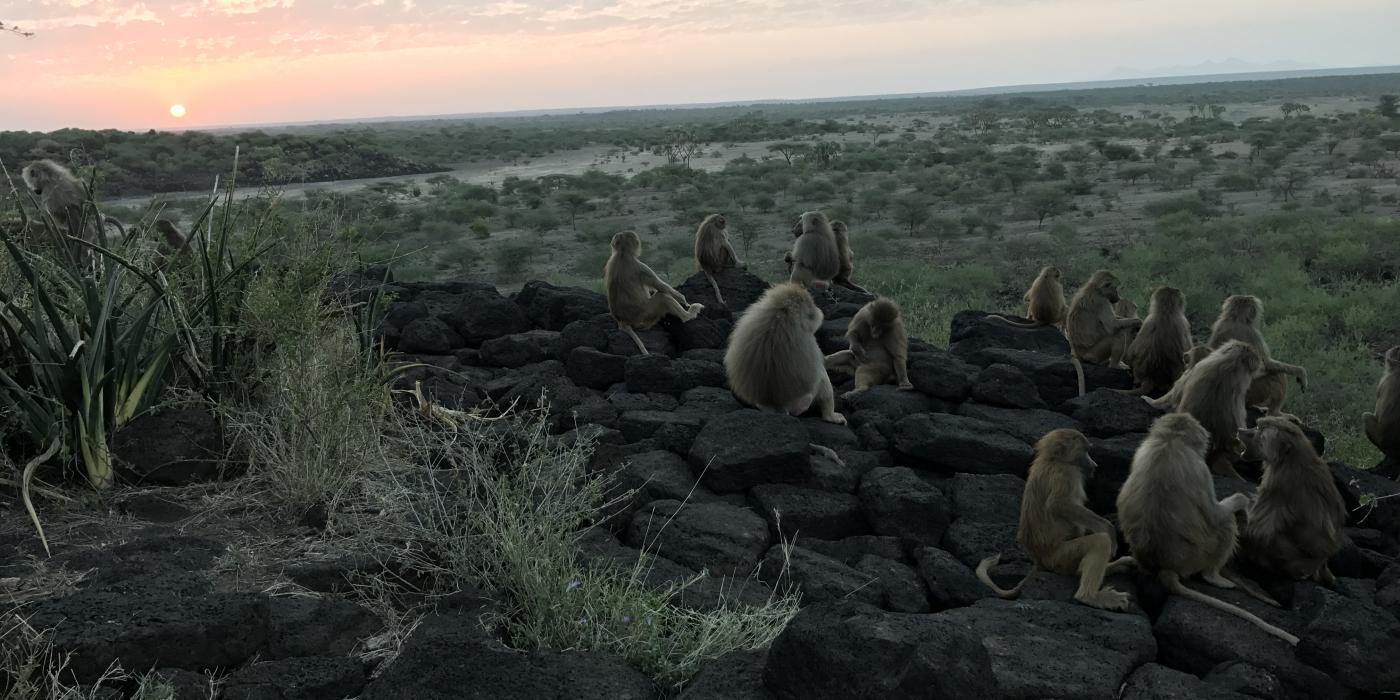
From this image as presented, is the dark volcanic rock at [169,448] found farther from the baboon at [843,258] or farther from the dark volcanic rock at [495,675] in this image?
the baboon at [843,258]

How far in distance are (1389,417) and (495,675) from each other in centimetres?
717

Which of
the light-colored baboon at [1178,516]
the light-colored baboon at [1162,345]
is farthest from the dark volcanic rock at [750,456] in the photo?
the light-colored baboon at [1162,345]

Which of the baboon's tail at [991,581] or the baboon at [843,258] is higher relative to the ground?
the baboon at [843,258]

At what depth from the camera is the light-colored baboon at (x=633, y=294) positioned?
9.50m

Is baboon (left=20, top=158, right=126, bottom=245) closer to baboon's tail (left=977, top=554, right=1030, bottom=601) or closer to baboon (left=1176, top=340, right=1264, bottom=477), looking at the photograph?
baboon's tail (left=977, top=554, right=1030, bottom=601)

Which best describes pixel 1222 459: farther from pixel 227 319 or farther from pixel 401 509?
pixel 227 319

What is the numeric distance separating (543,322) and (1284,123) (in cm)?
5656

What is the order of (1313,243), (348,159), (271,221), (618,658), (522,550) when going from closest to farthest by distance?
(618,658)
(522,550)
(271,221)
(1313,243)
(348,159)

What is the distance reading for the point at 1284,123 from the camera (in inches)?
2136

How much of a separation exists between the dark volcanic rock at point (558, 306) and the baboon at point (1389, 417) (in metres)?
6.99

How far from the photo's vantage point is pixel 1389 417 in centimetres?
750

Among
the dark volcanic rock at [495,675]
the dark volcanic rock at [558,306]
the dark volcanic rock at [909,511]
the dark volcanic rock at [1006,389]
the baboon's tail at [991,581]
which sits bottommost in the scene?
the baboon's tail at [991,581]

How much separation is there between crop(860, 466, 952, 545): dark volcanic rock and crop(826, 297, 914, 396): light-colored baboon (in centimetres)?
228

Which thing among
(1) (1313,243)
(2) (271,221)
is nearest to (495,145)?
(1) (1313,243)
